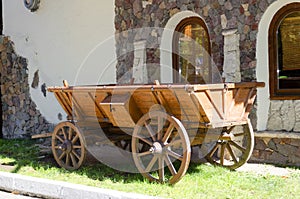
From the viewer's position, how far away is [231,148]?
19.7ft

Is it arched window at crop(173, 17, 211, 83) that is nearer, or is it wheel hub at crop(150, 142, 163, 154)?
wheel hub at crop(150, 142, 163, 154)

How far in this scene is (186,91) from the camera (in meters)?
4.47

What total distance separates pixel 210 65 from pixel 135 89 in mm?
2462

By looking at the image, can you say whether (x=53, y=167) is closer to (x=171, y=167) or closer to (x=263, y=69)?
(x=171, y=167)

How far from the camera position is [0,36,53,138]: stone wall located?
980 centimetres

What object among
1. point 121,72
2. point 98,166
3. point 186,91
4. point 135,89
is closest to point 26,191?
point 98,166

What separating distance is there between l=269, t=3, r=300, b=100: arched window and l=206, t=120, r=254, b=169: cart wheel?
0.90 m

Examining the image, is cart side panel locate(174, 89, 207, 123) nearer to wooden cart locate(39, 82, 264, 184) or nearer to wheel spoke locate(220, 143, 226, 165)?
wooden cart locate(39, 82, 264, 184)

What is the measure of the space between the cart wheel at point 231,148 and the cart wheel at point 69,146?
1.85 m

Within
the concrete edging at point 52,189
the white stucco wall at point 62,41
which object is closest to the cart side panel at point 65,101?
the concrete edging at point 52,189

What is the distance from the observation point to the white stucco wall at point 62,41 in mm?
8273

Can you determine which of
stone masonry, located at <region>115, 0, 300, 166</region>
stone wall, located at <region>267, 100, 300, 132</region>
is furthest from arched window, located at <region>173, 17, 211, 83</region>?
stone wall, located at <region>267, 100, 300, 132</region>

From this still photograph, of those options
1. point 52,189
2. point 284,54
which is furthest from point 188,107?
point 284,54

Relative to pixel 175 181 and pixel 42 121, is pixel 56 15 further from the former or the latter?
pixel 175 181
